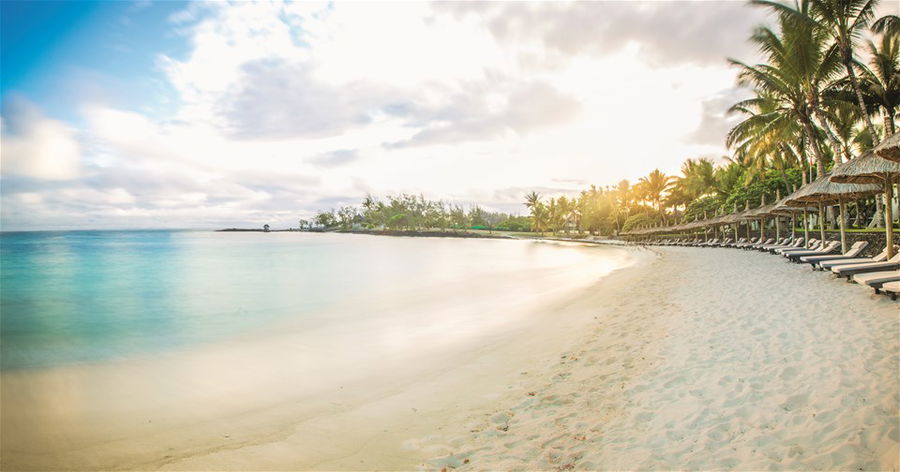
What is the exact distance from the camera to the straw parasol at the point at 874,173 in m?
7.91

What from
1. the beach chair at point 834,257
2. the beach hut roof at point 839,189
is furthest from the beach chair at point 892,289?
the beach hut roof at point 839,189

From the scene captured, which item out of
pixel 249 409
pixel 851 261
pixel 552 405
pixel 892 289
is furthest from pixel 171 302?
pixel 851 261

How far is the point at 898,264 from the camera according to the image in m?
7.86

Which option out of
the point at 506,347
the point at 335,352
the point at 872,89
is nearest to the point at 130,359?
the point at 335,352

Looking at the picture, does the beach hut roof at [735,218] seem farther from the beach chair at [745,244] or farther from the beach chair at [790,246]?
the beach chair at [790,246]

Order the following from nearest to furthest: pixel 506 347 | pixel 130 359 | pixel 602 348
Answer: pixel 602 348 → pixel 506 347 → pixel 130 359

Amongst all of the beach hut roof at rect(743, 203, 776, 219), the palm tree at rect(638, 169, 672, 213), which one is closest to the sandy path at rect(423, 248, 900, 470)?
the beach hut roof at rect(743, 203, 776, 219)

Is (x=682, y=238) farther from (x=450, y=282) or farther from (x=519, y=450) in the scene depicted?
(x=519, y=450)

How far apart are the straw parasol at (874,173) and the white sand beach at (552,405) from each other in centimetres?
259

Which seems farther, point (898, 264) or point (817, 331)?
point (898, 264)

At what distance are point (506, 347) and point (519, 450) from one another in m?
3.64

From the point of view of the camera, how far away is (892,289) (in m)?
6.01

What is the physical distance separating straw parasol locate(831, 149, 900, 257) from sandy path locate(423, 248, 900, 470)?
9.99 feet

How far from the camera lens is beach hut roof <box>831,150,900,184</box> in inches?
310
